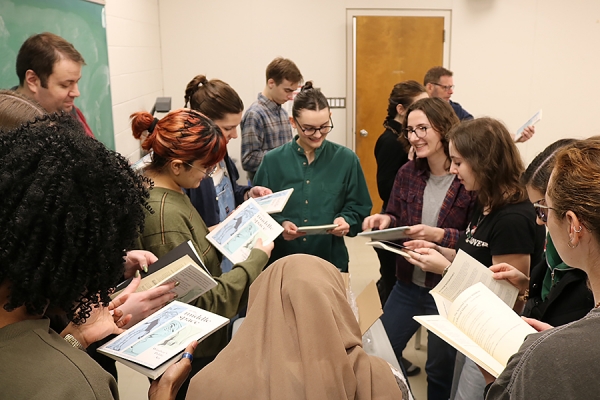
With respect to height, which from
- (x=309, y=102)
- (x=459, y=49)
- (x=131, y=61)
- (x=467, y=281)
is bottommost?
(x=467, y=281)

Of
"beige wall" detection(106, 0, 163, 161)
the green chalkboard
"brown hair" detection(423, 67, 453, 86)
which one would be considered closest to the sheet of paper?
the green chalkboard

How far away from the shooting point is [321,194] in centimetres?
277

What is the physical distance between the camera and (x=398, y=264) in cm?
261

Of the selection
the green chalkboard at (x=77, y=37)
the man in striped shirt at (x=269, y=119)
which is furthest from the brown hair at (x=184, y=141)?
the man in striped shirt at (x=269, y=119)

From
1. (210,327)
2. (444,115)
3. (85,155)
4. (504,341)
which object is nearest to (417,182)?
(444,115)

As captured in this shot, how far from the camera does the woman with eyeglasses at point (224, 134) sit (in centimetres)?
247

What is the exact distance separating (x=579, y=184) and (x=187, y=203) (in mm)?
1355

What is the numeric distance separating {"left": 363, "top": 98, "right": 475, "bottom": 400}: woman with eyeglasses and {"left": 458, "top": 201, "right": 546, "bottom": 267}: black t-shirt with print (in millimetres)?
303

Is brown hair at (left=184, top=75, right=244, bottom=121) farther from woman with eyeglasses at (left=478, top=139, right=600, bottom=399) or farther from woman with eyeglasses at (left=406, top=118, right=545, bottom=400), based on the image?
woman with eyeglasses at (left=478, top=139, right=600, bottom=399)

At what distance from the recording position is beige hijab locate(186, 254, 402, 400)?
1181 mm

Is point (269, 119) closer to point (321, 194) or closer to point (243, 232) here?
point (321, 194)

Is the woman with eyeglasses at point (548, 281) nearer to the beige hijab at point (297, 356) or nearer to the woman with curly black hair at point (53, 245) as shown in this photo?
the beige hijab at point (297, 356)

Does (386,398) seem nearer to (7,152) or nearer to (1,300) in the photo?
(1,300)

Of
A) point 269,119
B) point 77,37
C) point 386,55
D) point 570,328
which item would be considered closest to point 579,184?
point 570,328
